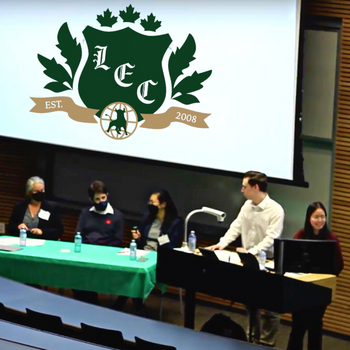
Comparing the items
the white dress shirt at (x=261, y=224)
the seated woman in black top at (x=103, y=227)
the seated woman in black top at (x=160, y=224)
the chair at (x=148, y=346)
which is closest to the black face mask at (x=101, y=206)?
the seated woman in black top at (x=103, y=227)

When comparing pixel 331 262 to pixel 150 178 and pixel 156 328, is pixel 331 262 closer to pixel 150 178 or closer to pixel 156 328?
pixel 156 328

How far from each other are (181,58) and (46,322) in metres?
3.63

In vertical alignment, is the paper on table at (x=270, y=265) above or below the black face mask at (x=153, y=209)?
below

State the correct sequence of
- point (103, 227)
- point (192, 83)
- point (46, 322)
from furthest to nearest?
point (192, 83), point (103, 227), point (46, 322)

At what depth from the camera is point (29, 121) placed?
8.23 metres

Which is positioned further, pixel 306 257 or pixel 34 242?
pixel 34 242

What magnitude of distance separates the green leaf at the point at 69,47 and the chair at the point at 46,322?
4.01 metres

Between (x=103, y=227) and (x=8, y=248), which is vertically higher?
(x=103, y=227)

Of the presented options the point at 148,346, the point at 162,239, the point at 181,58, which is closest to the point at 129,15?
the point at 181,58

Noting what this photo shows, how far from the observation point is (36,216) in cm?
711

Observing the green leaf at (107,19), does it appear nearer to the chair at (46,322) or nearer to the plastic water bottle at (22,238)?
the plastic water bottle at (22,238)

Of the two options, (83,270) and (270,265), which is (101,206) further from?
(270,265)

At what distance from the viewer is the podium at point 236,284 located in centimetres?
478

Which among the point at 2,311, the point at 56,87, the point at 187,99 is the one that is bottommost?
the point at 2,311
